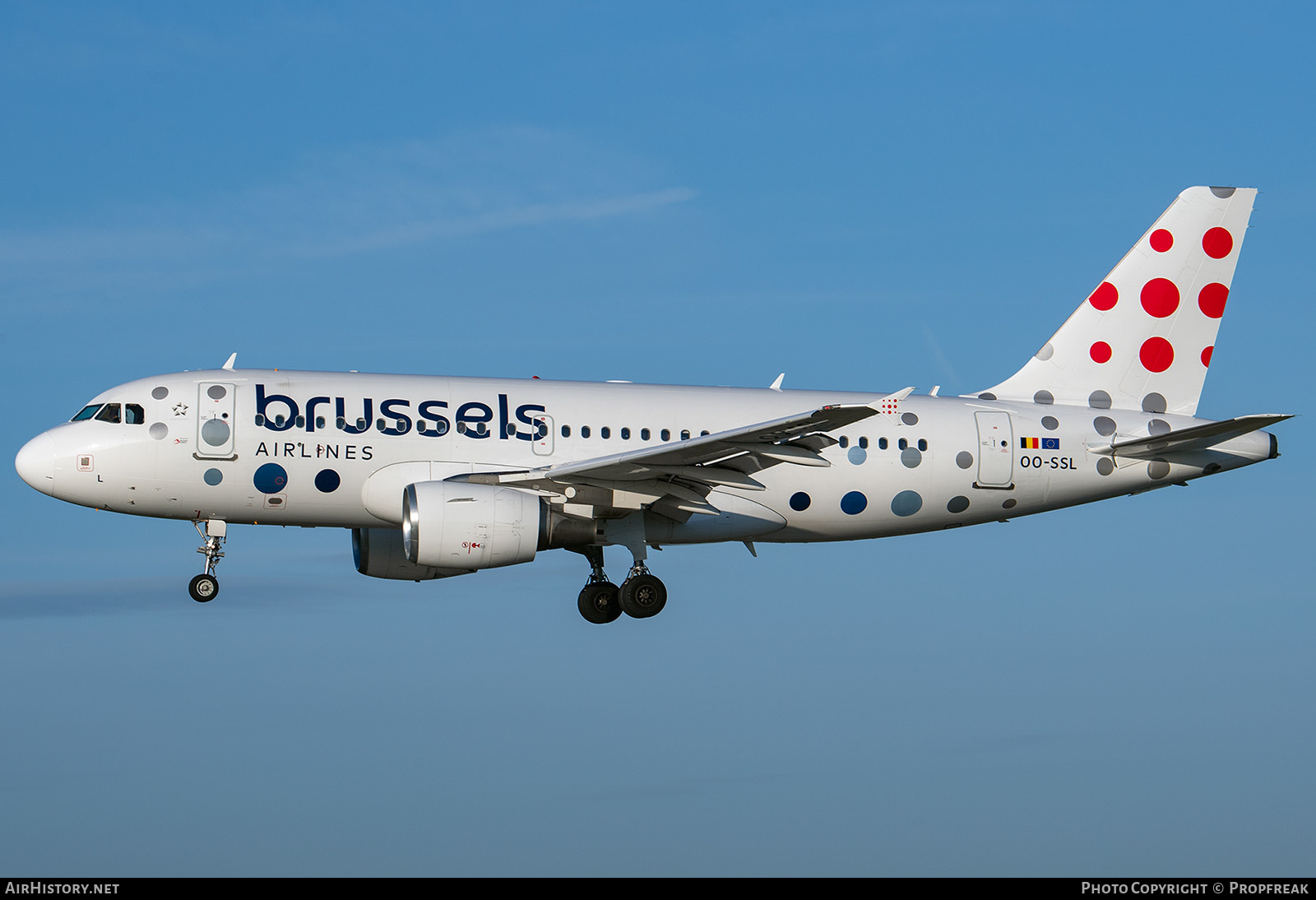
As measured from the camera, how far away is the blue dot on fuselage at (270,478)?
3266 cm

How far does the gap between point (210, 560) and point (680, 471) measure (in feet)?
32.4

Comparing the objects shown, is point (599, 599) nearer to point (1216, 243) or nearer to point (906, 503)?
point (906, 503)

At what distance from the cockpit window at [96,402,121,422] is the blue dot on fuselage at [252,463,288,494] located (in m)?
3.19

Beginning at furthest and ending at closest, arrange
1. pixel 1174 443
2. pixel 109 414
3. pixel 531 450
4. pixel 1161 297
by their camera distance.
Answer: pixel 1161 297 → pixel 1174 443 → pixel 531 450 → pixel 109 414

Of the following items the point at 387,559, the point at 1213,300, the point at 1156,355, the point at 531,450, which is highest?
the point at 1213,300

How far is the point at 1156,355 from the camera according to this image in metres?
39.1

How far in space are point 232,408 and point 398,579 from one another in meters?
5.88

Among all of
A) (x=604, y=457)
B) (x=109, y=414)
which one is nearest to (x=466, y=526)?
(x=604, y=457)

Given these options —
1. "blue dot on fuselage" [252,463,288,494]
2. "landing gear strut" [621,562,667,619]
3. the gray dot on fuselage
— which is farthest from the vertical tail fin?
"blue dot on fuselage" [252,463,288,494]

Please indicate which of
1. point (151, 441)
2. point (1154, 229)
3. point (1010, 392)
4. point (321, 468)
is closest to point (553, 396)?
point (321, 468)

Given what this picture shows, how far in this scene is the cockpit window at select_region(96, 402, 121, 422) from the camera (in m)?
33.1

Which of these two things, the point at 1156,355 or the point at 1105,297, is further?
the point at 1105,297

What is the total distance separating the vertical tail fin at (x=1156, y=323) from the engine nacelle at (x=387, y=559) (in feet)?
45.4

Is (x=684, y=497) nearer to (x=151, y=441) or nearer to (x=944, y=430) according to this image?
(x=944, y=430)
